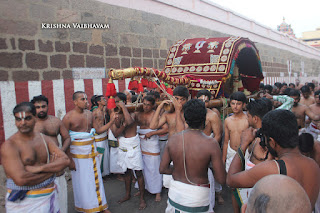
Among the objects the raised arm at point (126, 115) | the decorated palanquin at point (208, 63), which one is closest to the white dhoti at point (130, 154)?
the raised arm at point (126, 115)

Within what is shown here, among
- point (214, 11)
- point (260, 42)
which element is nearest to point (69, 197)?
point (214, 11)

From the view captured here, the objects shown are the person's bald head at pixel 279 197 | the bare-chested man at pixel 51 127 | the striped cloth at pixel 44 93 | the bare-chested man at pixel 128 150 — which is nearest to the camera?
the person's bald head at pixel 279 197

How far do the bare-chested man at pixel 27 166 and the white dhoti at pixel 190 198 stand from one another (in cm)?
123

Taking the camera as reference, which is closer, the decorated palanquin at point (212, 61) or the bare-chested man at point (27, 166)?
the bare-chested man at point (27, 166)

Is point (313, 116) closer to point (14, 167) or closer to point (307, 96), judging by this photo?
point (307, 96)

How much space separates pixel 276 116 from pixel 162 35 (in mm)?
6639

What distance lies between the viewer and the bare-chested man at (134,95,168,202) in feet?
14.4

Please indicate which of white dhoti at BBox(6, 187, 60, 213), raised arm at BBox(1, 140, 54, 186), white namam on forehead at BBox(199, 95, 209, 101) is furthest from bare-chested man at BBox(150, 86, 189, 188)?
raised arm at BBox(1, 140, 54, 186)

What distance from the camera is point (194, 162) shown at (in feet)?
7.92

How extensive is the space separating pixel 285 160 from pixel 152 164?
3034 millimetres

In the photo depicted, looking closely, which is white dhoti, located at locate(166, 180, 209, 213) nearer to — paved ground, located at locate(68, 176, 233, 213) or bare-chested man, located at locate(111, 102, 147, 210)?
paved ground, located at locate(68, 176, 233, 213)

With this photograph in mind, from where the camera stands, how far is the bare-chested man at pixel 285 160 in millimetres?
1595

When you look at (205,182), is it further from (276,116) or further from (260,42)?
(260,42)

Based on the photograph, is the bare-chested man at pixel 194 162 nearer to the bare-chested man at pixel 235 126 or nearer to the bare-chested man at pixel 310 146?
the bare-chested man at pixel 310 146
